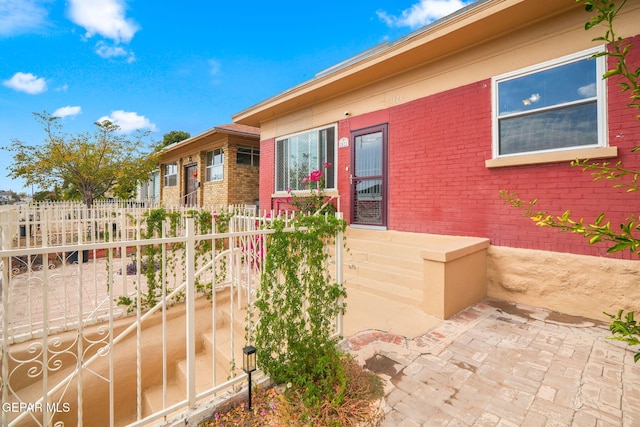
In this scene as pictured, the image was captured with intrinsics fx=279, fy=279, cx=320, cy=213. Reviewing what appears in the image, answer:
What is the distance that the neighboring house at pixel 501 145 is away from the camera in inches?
150

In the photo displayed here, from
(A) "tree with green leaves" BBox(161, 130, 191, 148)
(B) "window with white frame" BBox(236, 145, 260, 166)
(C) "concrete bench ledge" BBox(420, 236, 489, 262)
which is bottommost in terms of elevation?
(C) "concrete bench ledge" BBox(420, 236, 489, 262)

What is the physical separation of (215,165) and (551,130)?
1266 cm

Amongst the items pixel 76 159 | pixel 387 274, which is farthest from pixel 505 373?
pixel 76 159

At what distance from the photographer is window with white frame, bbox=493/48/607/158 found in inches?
155

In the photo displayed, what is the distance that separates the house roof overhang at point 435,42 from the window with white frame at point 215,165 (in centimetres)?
592

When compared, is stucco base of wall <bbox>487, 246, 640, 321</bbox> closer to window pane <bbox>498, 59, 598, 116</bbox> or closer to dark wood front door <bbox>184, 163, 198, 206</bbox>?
window pane <bbox>498, 59, 598, 116</bbox>

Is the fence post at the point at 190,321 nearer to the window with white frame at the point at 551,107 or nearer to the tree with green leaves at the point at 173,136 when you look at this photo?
the window with white frame at the point at 551,107

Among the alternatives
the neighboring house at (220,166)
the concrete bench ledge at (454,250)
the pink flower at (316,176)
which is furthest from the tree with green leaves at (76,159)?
the concrete bench ledge at (454,250)

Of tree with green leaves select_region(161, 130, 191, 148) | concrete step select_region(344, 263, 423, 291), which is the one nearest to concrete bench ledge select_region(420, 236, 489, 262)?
concrete step select_region(344, 263, 423, 291)

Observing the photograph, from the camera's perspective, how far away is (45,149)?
10.5m

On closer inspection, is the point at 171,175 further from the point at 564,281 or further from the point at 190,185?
the point at 564,281

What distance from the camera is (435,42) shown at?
500 centimetres

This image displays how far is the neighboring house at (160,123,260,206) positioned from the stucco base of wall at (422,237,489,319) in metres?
9.91

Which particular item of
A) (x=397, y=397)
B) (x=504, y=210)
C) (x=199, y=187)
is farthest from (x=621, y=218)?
(x=199, y=187)
